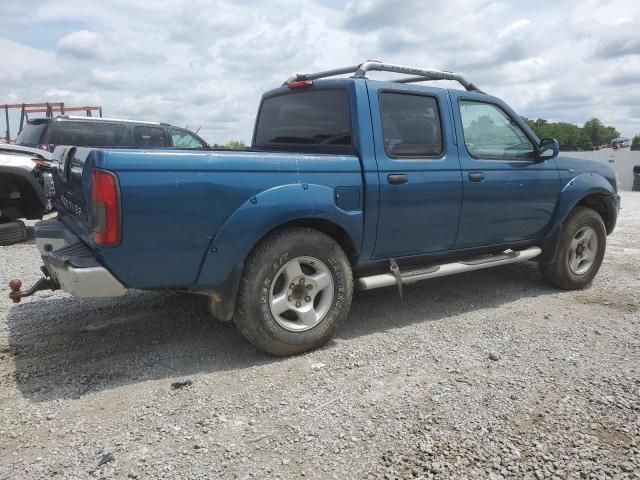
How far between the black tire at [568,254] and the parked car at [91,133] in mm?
6832

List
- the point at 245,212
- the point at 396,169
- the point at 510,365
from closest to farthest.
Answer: the point at 245,212 < the point at 510,365 < the point at 396,169

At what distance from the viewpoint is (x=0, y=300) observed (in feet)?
15.9

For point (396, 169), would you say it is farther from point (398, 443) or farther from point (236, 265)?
point (398, 443)

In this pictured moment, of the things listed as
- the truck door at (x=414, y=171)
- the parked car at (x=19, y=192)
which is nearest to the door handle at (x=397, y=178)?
the truck door at (x=414, y=171)

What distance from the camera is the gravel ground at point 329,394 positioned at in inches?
98.9

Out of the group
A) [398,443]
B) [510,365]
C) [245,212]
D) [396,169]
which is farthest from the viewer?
[396,169]

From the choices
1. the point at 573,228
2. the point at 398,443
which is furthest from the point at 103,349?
the point at 573,228

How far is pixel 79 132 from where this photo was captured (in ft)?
33.4

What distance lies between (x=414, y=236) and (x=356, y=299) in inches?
41.8

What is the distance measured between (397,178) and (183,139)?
27.6 feet

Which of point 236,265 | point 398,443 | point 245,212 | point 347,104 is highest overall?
point 347,104

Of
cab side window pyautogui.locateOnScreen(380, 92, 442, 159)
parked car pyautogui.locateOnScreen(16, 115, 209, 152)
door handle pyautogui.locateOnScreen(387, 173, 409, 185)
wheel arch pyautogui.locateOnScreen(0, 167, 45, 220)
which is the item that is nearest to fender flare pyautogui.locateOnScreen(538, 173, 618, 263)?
cab side window pyautogui.locateOnScreen(380, 92, 442, 159)

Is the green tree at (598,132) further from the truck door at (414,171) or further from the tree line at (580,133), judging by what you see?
the truck door at (414,171)

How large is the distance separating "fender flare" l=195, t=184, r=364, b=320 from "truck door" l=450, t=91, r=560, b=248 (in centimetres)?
155
